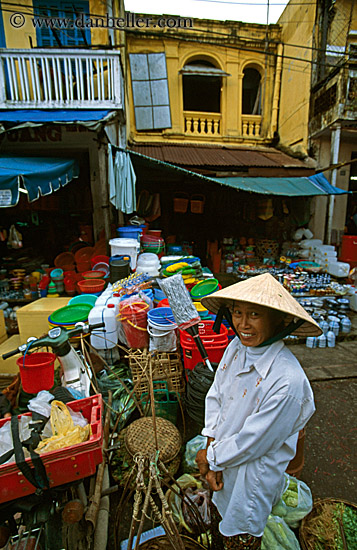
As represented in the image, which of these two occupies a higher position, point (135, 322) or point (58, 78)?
point (58, 78)

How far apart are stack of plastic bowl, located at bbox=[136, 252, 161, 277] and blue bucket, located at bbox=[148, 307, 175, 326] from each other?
5.60ft

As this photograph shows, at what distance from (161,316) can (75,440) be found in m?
2.04

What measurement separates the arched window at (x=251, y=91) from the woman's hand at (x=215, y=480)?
486 inches

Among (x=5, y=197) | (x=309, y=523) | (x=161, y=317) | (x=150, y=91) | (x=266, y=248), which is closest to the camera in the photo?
(x=309, y=523)

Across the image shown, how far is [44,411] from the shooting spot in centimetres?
184

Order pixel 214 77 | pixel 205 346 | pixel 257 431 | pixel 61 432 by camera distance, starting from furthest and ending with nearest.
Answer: pixel 214 77
pixel 205 346
pixel 61 432
pixel 257 431

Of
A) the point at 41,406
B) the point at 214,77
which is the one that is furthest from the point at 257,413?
the point at 214,77

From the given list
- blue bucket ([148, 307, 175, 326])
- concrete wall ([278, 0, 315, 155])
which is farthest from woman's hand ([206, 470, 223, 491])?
concrete wall ([278, 0, 315, 155])

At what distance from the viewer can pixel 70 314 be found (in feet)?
12.7

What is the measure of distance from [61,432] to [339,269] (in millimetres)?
7710

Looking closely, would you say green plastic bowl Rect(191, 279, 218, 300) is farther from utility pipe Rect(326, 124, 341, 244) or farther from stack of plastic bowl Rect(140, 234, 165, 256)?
utility pipe Rect(326, 124, 341, 244)

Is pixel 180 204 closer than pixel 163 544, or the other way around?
pixel 163 544

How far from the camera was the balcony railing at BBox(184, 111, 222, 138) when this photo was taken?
32.7 ft

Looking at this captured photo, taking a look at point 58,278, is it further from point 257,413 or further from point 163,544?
point 257,413
